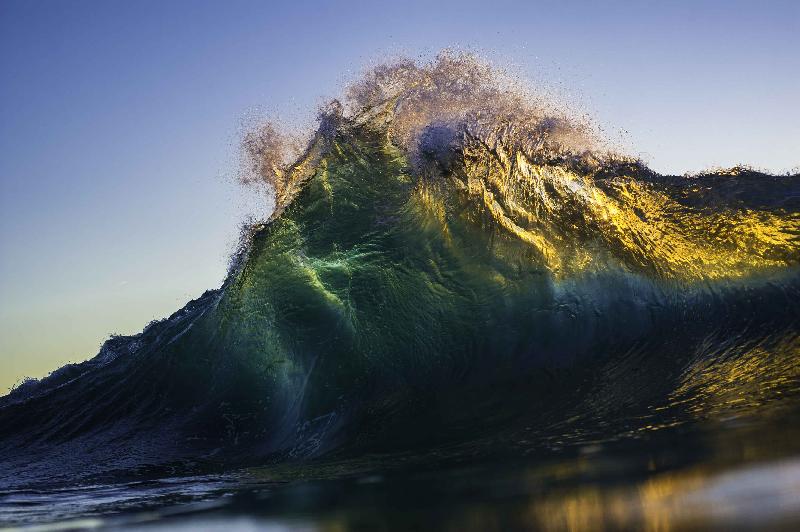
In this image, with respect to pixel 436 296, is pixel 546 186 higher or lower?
higher

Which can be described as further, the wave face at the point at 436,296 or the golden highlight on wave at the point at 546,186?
the golden highlight on wave at the point at 546,186

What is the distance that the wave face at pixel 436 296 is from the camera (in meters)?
6.22

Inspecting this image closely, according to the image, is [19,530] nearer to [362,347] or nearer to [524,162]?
[362,347]

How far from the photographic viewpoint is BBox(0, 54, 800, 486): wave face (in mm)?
6223

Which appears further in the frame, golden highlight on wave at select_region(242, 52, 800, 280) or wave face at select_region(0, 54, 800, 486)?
golden highlight on wave at select_region(242, 52, 800, 280)

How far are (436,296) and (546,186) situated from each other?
1.71 metres

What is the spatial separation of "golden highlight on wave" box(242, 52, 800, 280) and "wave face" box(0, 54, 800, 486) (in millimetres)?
22

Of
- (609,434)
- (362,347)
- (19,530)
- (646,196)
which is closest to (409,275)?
(362,347)

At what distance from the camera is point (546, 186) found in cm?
790

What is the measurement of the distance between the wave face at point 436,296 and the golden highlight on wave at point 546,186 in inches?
0.9

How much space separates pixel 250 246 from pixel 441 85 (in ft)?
8.82

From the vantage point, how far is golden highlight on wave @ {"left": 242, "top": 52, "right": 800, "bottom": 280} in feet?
25.0

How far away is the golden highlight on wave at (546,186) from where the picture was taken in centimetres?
761

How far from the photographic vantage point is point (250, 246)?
845 centimetres
